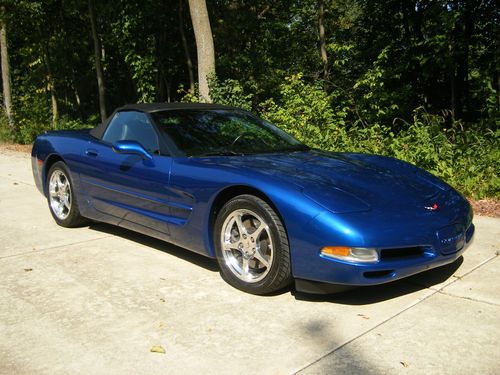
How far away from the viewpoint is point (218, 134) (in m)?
4.54

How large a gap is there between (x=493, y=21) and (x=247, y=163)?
1180 centimetres

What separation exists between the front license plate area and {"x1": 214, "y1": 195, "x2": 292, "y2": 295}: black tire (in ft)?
3.24

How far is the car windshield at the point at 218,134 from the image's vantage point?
434 cm

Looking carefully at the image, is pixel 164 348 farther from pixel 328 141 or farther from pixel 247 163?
pixel 328 141

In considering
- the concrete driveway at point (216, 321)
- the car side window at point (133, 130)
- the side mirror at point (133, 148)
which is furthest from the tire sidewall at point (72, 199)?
the side mirror at point (133, 148)

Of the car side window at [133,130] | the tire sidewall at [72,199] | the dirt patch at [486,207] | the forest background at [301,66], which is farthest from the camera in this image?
the forest background at [301,66]

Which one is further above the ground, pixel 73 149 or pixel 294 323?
pixel 73 149

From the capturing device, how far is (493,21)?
43.4 feet

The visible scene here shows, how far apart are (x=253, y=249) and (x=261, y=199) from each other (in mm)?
349

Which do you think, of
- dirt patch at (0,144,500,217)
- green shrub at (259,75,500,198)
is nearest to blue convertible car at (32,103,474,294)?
dirt patch at (0,144,500,217)

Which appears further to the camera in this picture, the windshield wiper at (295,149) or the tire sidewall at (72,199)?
the tire sidewall at (72,199)

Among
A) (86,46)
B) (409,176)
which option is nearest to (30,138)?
(86,46)

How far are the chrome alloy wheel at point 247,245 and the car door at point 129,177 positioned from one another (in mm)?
620

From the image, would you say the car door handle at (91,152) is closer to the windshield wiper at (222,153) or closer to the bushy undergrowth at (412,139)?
the windshield wiper at (222,153)
